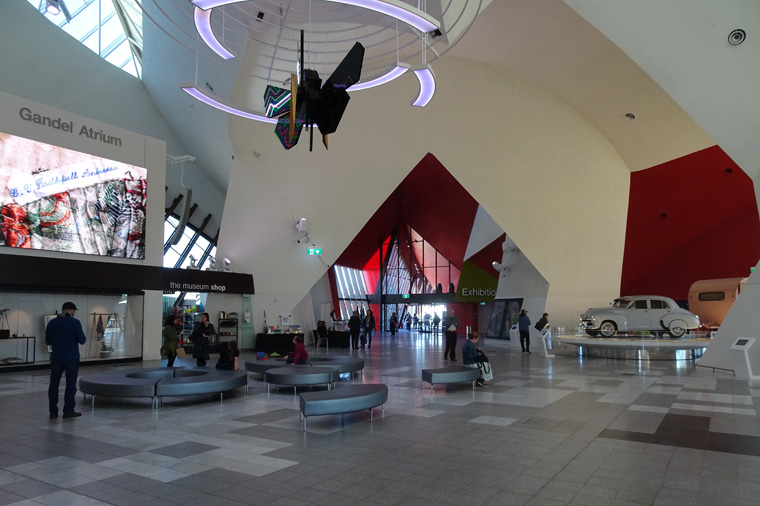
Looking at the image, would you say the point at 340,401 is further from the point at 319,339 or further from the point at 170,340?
the point at 319,339

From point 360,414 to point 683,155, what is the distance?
18.3 meters

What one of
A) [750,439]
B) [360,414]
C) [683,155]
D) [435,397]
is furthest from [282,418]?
[683,155]

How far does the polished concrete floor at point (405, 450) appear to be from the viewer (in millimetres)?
4594

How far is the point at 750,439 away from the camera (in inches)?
252

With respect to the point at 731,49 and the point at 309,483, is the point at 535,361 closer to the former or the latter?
the point at 731,49

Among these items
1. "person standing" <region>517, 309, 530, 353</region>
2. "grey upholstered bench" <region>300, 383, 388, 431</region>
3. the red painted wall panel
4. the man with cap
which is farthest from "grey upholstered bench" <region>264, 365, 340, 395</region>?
the red painted wall panel

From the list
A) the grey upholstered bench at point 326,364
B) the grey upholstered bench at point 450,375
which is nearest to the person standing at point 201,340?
the grey upholstered bench at point 326,364

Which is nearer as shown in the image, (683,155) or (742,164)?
(742,164)

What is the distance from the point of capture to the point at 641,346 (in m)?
16.7

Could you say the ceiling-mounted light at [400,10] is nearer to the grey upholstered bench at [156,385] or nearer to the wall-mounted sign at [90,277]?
the grey upholstered bench at [156,385]

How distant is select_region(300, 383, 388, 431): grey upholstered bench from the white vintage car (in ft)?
43.1

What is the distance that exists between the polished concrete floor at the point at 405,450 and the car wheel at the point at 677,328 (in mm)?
7427

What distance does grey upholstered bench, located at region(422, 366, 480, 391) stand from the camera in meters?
10.3

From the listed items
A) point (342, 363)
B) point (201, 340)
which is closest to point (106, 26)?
point (201, 340)
